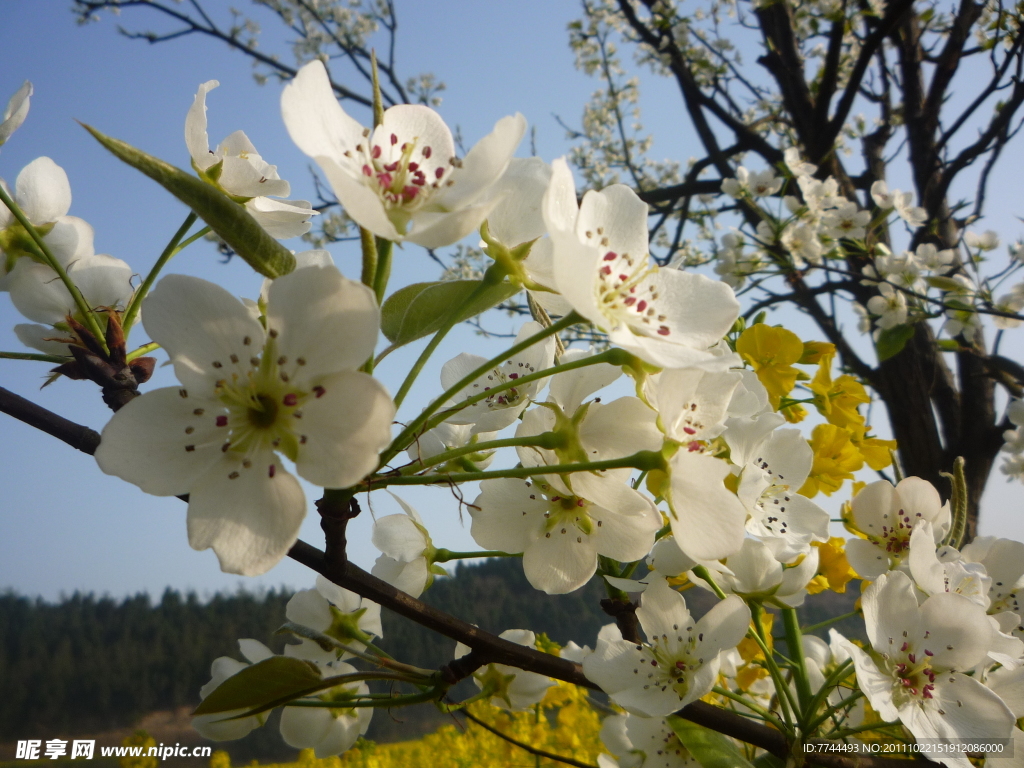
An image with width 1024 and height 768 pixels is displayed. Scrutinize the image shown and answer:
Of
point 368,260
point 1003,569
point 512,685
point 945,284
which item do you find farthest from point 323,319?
point 945,284

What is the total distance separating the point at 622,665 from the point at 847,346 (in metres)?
2.68

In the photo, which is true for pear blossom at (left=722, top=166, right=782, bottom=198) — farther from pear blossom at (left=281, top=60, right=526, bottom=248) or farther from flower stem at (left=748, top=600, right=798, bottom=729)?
pear blossom at (left=281, top=60, right=526, bottom=248)

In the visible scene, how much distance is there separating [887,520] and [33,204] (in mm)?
1104

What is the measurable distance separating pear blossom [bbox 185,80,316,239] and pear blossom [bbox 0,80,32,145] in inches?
6.4

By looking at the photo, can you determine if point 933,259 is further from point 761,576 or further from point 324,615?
point 324,615

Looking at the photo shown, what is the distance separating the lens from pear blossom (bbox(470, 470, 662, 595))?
57cm

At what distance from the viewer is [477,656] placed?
57 cm

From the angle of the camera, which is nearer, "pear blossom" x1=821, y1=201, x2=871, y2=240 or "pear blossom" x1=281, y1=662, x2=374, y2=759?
"pear blossom" x1=281, y1=662, x2=374, y2=759


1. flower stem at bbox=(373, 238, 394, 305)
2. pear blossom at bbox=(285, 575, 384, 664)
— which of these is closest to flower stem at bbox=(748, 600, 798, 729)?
pear blossom at bbox=(285, 575, 384, 664)

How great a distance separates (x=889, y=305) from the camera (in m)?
2.57

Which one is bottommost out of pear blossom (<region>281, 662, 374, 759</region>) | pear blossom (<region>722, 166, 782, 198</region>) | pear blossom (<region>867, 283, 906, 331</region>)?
pear blossom (<region>281, 662, 374, 759</region>)

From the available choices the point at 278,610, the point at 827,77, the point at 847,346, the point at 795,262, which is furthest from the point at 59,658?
the point at 827,77

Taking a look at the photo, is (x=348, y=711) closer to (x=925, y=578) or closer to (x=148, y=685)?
(x=925, y=578)

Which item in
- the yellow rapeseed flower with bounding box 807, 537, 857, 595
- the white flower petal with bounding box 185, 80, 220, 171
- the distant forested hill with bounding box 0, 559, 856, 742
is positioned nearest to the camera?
the white flower petal with bounding box 185, 80, 220, 171
